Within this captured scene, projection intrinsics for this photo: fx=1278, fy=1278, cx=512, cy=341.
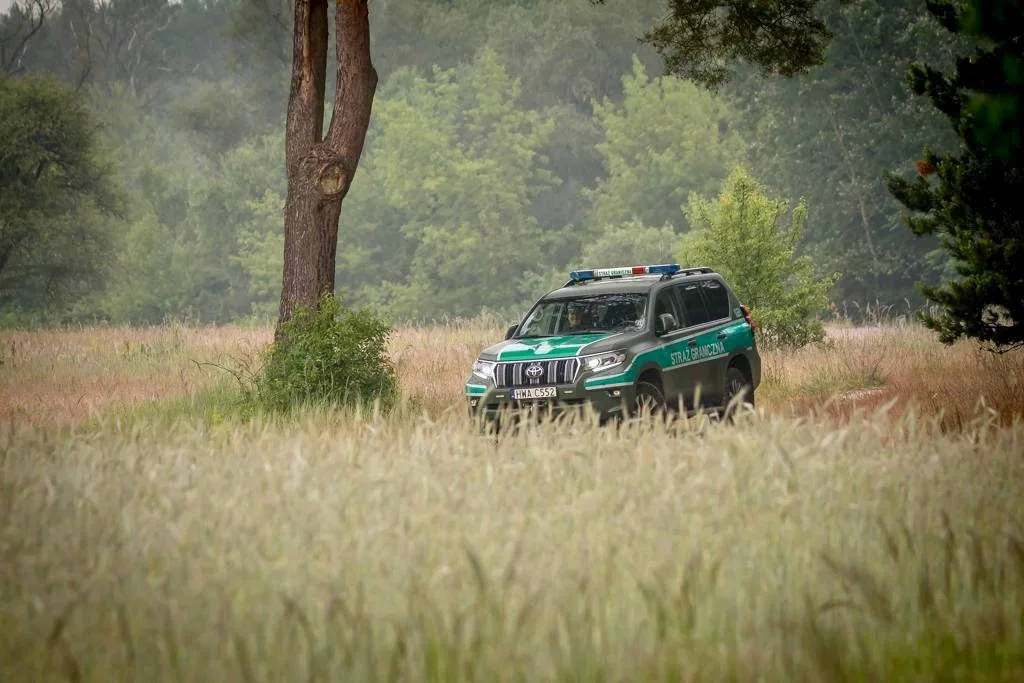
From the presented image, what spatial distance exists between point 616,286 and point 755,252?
A: 1089 cm

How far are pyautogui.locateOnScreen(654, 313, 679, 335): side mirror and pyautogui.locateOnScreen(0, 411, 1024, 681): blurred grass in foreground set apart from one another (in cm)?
548

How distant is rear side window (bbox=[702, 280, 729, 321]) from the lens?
1562 centimetres

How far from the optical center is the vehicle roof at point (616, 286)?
14624mm

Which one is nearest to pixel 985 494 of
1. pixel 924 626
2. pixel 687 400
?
pixel 924 626

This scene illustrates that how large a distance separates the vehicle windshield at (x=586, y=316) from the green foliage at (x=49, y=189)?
34.4 meters

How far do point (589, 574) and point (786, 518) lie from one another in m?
1.57

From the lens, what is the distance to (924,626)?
5.24 m

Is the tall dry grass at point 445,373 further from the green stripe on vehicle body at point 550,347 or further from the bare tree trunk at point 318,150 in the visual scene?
the bare tree trunk at point 318,150

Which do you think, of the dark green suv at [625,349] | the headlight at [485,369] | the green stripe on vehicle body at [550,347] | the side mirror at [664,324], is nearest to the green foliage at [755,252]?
the dark green suv at [625,349]

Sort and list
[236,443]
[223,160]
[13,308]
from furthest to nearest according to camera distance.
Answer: [223,160], [13,308], [236,443]

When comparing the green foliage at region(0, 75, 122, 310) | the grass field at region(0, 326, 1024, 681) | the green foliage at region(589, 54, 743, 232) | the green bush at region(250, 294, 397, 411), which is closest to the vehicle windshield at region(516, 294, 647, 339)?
the green bush at region(250, 294, 397, 411)

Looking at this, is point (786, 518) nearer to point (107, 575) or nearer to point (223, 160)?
point (107, 575)

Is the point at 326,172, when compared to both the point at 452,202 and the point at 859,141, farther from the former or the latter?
the point at 452,202

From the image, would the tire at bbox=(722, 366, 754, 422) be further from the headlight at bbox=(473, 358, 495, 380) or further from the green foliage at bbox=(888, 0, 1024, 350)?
the headlight at bbox=(473, 358, 495, 380)
